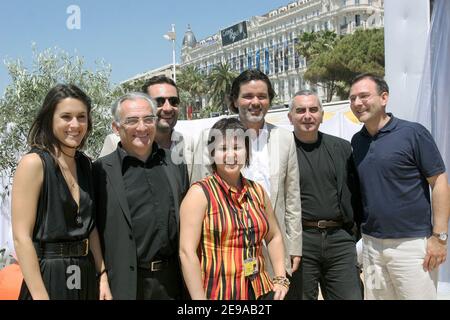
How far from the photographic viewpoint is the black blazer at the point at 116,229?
2.86 meters

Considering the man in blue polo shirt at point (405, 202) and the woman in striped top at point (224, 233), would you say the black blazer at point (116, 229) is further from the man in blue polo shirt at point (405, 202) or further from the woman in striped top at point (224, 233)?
the man in blue polo shirt at point (405, 202)

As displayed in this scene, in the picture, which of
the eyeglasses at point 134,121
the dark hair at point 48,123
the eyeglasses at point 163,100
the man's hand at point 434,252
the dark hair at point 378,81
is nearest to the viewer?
the dark hair at point 48,123

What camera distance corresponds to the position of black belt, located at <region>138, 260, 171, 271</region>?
291 cm

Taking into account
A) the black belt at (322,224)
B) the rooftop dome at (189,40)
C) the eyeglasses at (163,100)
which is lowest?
the black belt at (322,224)

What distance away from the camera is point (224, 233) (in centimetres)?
276

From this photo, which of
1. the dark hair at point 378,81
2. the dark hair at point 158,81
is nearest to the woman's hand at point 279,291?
the dark hair at point 378,81

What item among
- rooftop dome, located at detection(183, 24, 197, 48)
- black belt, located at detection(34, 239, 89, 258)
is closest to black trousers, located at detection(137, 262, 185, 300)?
black belt, located at detection(34, 239, 89, 258)

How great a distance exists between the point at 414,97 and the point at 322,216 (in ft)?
7.39

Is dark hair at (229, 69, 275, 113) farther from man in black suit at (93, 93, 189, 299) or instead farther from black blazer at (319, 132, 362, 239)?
man in black suit at (93, 93, 189, 299)

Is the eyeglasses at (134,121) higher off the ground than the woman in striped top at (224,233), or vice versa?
the eyeglasses at (134,121)

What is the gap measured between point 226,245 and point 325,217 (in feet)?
4.53

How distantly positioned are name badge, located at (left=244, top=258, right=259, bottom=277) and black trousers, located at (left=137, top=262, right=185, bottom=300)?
0.49 m

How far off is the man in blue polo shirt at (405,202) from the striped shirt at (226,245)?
1.32 meters
